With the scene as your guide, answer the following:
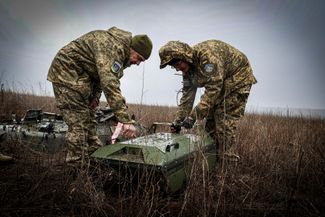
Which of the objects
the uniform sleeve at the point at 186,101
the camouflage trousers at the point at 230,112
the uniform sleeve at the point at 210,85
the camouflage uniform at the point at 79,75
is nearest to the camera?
the camouflage uniform at the point at 79,75

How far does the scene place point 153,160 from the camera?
256cm

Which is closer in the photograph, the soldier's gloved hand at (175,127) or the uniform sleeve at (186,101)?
the soldier's gloved hand at (175,127)

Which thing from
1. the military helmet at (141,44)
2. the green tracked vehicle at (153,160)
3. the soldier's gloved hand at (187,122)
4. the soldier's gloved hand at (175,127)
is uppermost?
the military helmet at (141,44)

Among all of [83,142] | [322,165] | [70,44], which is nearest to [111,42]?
[70,44]

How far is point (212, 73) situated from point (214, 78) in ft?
0.24

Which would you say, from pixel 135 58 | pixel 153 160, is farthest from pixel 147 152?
pixel 135 58

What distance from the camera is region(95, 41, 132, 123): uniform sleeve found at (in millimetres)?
2938

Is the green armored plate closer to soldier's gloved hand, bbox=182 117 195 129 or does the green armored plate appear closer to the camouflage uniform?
the camouflage uniform

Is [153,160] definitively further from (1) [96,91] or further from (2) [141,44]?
(1) [96,91]

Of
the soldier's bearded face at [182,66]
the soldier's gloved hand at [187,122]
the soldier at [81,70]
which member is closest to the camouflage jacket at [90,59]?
the soldier at [81,70]

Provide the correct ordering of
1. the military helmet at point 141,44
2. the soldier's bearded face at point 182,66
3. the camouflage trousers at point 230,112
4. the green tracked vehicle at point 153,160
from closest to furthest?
the green tracked vehicle at point 153,160 → the military helmet at point 141,44 → the soldier's bearded face at point 182,66 → the camouflage trousers at point 230,112

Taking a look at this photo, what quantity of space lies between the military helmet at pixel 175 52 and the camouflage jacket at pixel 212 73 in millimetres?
14

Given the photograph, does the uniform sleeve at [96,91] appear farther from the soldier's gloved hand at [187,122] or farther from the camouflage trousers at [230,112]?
the camouflage trousers at [230,112]

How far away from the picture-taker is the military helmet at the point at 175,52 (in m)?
4.05
